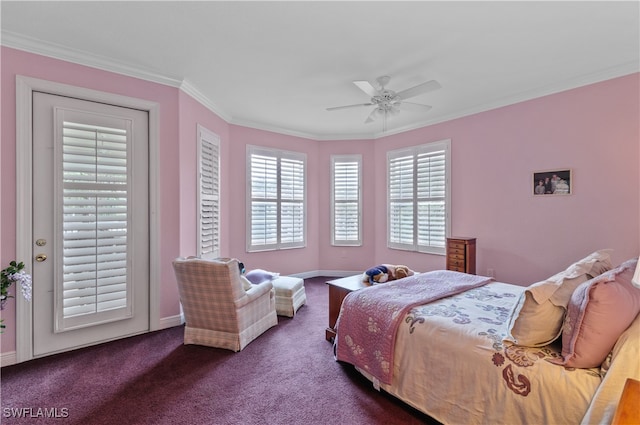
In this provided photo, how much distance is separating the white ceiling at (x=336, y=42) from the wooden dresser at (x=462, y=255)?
6.10 ft

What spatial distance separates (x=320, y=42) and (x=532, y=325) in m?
2.48

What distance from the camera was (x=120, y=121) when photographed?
2.93 m

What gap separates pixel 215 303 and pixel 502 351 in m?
2.25

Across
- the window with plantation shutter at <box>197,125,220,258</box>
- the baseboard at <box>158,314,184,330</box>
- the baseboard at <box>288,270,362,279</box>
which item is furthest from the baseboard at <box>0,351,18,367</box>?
the baseboard at <box>288,270,362,279</box>

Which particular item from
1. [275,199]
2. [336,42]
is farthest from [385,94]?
[275,199]

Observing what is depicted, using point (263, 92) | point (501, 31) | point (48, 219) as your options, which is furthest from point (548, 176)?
point (48, 219)

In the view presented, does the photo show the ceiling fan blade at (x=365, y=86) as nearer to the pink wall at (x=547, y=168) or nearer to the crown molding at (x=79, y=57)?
Answer: the crown molding at (x=79, y=57)

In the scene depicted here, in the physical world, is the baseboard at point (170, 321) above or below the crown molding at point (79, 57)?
below

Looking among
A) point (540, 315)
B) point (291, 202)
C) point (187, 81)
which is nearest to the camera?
point (540, 315)

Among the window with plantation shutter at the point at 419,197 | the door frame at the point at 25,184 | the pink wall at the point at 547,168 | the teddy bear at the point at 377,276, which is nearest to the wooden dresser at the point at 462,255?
the pink wall at the point at 547,168

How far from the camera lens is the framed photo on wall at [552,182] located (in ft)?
10.9

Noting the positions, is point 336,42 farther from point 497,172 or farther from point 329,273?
point 329,273

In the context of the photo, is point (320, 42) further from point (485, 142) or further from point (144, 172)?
point (485, 142)

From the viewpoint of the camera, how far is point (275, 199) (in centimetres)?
511
